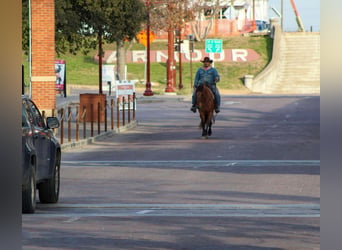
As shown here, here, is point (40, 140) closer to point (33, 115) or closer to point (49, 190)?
point (33, 115)

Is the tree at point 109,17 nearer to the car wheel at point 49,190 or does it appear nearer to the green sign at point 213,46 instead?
the car wheel at point 49,190

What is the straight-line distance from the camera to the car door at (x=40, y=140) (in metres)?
13.3

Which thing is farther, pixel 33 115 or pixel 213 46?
Result: pixel 213 46

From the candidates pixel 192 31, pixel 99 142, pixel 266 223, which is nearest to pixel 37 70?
pixel 99 142

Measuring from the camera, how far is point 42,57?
28.8 m

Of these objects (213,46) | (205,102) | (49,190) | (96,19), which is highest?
(96,19)

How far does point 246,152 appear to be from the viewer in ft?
79.5

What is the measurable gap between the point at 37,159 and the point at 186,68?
66750mm

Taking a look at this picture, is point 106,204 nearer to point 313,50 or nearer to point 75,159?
point 75,159

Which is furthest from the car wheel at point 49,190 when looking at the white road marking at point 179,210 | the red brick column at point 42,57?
the red brick column at point 42,57

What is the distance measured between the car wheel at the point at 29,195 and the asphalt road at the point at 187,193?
0.46ft

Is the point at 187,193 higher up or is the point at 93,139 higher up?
the point at 187,193

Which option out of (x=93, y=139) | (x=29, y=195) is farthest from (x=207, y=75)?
(x=29, y=195)

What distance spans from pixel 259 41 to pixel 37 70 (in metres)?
59.4
